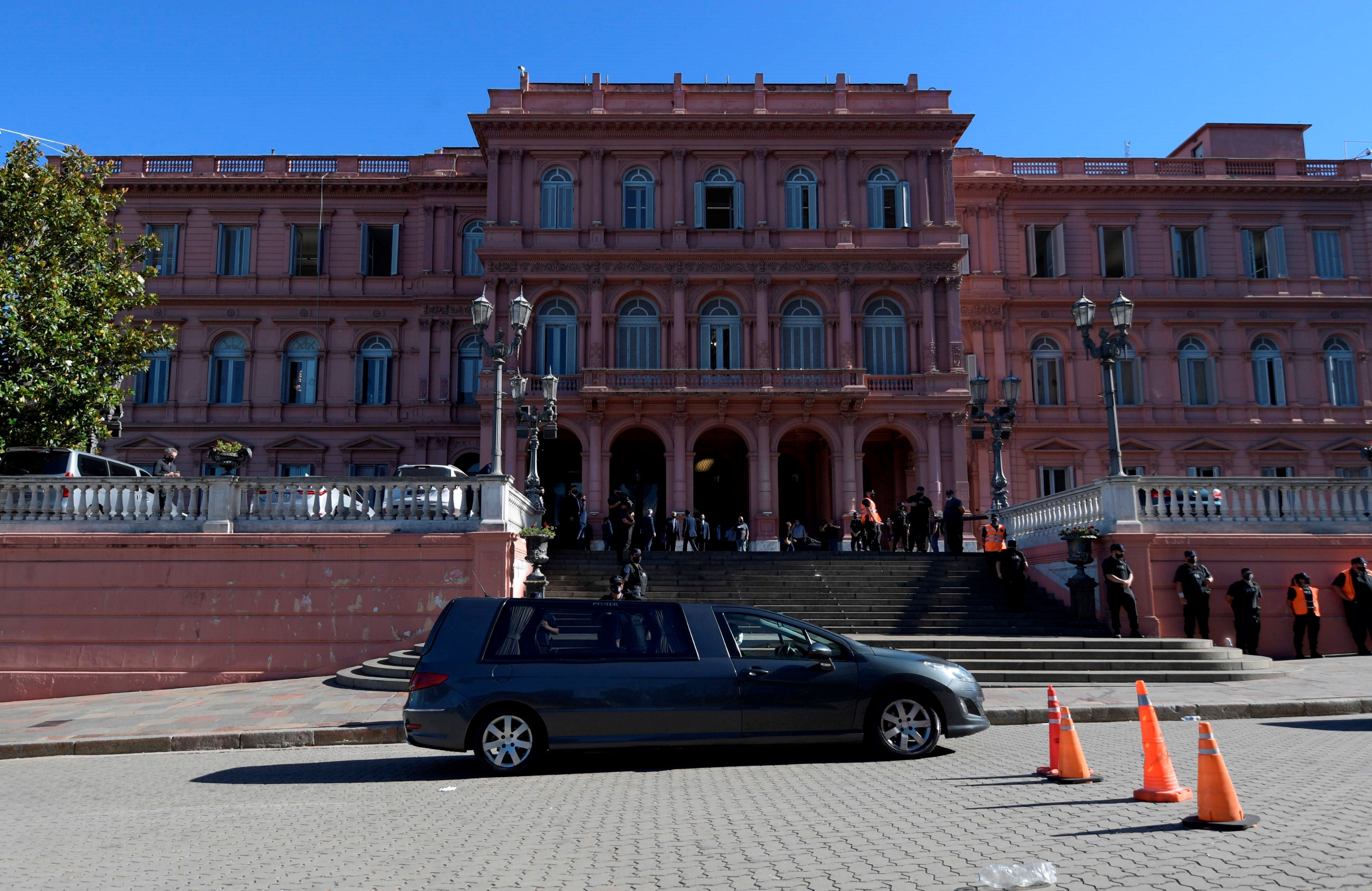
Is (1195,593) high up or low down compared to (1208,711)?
up

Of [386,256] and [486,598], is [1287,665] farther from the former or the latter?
[386,256]

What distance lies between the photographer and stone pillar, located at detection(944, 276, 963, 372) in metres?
30.8

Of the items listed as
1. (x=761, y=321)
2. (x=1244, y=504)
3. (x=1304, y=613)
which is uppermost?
(x=761, y=321)

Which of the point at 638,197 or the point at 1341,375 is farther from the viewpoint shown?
the point at 1341,375

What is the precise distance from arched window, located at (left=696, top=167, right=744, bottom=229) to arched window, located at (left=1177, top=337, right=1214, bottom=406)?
54.2ft

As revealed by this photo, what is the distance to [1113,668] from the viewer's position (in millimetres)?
14625

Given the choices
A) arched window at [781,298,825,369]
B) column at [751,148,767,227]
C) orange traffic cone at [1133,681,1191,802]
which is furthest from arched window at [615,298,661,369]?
orange traffic cone at [1133,681,1191,802]

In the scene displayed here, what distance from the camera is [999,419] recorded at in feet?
68.1

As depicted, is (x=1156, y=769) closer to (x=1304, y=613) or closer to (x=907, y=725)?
(x=907, y=725)

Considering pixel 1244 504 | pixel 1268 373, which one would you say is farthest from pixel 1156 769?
pixel 1268 373

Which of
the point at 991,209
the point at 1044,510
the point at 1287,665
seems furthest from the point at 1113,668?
the point at 991,209

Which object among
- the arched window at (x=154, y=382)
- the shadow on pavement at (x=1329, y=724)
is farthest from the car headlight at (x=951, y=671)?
the arched window at (x=154, y=382)

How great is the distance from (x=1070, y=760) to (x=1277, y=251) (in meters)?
34.1

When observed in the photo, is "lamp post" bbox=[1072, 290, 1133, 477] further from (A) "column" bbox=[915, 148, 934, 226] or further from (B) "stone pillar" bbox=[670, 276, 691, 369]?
(B) "stone pillar" bbox=[670, 276, 691, 369]
